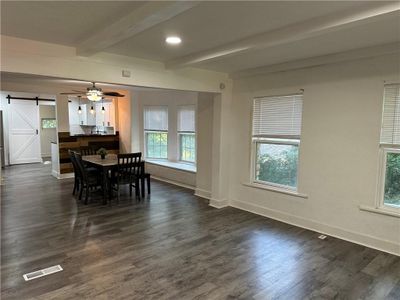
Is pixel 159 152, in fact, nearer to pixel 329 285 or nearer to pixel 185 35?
pixel 185 35

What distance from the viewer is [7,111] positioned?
906 centimetres

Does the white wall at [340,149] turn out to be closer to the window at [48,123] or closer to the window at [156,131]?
the window at [156,131]

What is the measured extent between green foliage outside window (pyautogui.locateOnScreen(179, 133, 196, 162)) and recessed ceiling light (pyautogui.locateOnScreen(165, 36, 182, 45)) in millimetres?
3716

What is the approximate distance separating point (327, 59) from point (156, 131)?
16.3ft

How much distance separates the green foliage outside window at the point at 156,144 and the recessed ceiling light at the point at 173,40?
14.5 feet

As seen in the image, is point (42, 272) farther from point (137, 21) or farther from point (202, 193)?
point (202, 193)

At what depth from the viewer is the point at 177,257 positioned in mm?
3172

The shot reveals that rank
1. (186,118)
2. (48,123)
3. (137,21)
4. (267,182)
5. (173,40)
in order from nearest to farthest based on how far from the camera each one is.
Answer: (137,21)
(173,40)
(267,182)
(186,118)
(48,123)

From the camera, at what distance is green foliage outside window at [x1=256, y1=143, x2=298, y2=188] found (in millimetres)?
4262

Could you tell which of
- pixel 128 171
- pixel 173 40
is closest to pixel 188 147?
pixel 128 171

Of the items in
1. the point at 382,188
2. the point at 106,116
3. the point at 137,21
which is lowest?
the point at 382,188

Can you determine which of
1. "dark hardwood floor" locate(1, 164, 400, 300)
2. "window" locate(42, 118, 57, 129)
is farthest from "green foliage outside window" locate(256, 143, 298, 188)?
"window" locate(42, 118, 57, 129)

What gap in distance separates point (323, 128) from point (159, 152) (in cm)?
480

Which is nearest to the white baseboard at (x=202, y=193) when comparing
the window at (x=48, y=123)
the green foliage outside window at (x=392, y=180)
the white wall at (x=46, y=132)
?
the green foliage outside window at (x=392, y=180)
